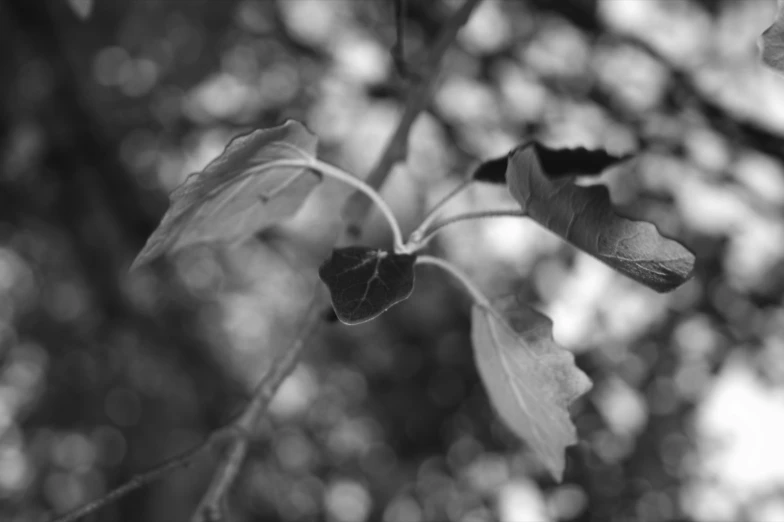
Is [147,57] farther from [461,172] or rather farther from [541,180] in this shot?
[541,180]

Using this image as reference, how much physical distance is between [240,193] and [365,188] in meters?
0.17

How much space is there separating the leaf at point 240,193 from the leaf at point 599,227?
31 cm

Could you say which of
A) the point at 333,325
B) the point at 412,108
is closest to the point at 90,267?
the point at 333,325

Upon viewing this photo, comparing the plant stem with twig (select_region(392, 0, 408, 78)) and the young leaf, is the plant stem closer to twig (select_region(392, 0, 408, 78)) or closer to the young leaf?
the young leaf

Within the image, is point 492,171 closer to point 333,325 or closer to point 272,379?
point 272,379

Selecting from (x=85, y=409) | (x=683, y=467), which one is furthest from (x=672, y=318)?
(x=85, y=409)

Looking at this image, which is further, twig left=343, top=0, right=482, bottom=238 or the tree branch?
twig left=343, top=0, right=482, bottom=238

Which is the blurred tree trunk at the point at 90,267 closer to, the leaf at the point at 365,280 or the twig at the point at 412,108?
the twig at the point at 412,108

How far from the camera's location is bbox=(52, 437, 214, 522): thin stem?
785mm

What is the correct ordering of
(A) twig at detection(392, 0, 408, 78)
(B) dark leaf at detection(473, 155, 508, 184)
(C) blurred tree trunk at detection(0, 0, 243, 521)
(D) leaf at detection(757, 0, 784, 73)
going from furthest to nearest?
1. (C) blurred tree trunk at detection(0, 0, 243, 521)
2. (A) twig at detection(392, 0, 408, 78)
3. (B) dark leaf at detection(473, 155, 508, 184)
4. (D) leaf at detection(757, 0, 784, 73)

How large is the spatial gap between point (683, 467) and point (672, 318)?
64 centimetres

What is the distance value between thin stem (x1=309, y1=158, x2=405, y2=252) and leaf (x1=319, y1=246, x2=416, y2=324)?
0.27ft

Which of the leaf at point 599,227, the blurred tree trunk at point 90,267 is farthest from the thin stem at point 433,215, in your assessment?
the blurred tree trunk at point 90,267

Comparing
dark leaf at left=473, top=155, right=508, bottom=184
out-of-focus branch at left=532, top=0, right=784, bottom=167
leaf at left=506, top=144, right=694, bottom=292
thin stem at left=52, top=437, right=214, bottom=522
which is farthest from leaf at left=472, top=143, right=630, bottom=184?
out-of-focus branch at left=532, top=0, right=784, bottom=167
